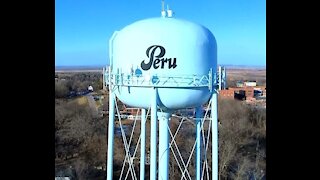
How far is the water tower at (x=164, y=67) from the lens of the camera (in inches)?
160

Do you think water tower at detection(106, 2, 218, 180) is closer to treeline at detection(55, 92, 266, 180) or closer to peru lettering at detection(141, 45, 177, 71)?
peru lettering at detection(141, 45, 177, 71)

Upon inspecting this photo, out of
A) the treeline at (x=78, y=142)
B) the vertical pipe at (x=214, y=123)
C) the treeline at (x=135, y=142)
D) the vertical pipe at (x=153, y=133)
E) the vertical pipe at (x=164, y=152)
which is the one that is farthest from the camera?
the treeline at (x=135, y=142)

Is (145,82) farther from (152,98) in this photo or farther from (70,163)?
(70,163)

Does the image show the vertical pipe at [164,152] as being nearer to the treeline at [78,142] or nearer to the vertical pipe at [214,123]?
the vertical pipe at [214,123]

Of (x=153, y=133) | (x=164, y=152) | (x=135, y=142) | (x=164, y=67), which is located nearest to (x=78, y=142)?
(x=135, y=142)

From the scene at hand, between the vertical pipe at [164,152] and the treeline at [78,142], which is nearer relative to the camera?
the vertical pipe at [164,152]

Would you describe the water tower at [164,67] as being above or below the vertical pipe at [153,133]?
above

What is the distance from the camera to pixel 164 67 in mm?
4066

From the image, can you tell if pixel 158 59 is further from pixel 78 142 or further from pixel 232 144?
pixel 232 144

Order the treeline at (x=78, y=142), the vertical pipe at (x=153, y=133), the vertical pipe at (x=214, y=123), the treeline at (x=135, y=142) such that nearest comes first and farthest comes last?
1. the vertical pipe at (x=153, y=133)
2. the vertical pipe at (x=214, y=123)
3. the treeline at (x=78, y=142)
4. the treeline at (x=135, y=142)

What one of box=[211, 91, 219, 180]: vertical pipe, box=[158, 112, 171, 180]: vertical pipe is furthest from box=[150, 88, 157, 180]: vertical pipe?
box=[211, 91, 219, 180]: vertical pipe

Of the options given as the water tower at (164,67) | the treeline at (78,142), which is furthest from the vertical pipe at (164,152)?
the treeline at (78,142)
